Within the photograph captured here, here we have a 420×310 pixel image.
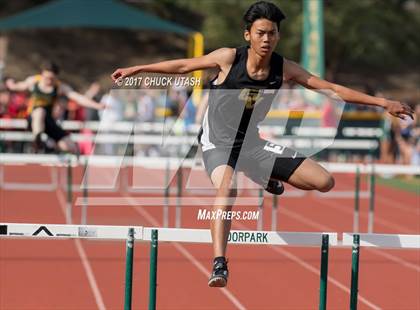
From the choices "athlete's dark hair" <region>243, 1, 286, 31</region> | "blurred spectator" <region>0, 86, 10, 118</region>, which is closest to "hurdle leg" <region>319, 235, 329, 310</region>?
"athlete's dark hair" <region>243, 1, 286, 31</region>

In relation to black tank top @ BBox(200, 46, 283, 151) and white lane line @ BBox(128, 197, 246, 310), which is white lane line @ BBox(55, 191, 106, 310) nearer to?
white lane line @ BBox(128, 197, 246, 310)

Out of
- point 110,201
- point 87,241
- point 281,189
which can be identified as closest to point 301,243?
point 281,189

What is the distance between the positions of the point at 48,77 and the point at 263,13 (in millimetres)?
8188

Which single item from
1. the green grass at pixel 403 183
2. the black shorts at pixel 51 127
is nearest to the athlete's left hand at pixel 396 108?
the black shorts at pixel 51 127

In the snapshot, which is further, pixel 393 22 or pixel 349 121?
pixel 393 22

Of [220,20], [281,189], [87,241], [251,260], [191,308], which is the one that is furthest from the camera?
[220,20]

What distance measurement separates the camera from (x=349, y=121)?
2466cm

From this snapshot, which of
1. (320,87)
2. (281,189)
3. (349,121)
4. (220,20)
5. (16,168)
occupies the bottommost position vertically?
(281,189)

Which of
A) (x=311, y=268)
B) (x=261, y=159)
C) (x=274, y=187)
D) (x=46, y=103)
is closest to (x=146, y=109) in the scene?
(x=46, y=103)

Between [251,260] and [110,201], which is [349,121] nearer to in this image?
[110,201]

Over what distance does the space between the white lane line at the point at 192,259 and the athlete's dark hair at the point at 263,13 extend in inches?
123

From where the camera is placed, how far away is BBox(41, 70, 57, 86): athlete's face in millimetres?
13867

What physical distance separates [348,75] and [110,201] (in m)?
30.2

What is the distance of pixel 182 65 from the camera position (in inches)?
241
